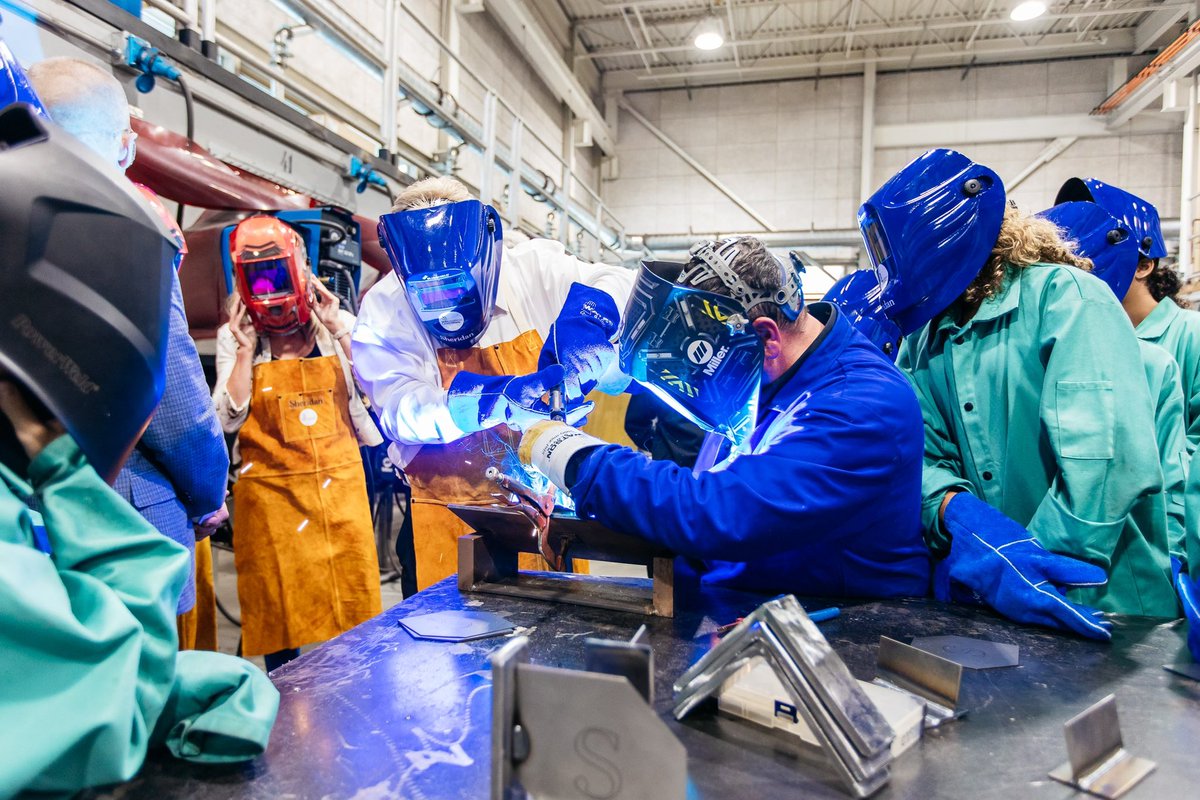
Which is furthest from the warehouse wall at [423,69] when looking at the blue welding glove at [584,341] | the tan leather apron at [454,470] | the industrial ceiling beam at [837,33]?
the blue welding glove at [584,341]

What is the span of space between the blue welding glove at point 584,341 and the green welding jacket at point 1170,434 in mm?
1301

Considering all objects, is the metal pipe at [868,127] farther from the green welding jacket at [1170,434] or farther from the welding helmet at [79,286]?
the welding helmet at [79,286]

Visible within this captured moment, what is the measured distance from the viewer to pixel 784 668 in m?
0.87

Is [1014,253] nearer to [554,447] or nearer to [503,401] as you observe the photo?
[554,447]

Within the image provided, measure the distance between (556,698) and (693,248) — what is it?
40.1 inches

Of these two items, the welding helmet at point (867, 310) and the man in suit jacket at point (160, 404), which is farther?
the welding helmet at point (867, 310)

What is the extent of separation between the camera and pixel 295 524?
105 inches

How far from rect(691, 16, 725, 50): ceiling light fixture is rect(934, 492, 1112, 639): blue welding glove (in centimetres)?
984

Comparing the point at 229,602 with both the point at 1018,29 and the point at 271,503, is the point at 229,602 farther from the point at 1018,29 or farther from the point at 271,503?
the point at 1018,29

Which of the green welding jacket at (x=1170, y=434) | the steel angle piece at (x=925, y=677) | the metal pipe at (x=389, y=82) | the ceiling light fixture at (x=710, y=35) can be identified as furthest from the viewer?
the ceiling light fixture at (x=710, y=35)

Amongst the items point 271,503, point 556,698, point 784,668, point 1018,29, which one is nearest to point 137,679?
point 556,698

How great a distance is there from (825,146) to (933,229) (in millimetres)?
11241

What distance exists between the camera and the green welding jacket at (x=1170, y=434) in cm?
169

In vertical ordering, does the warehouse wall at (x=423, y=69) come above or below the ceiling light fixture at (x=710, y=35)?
below
